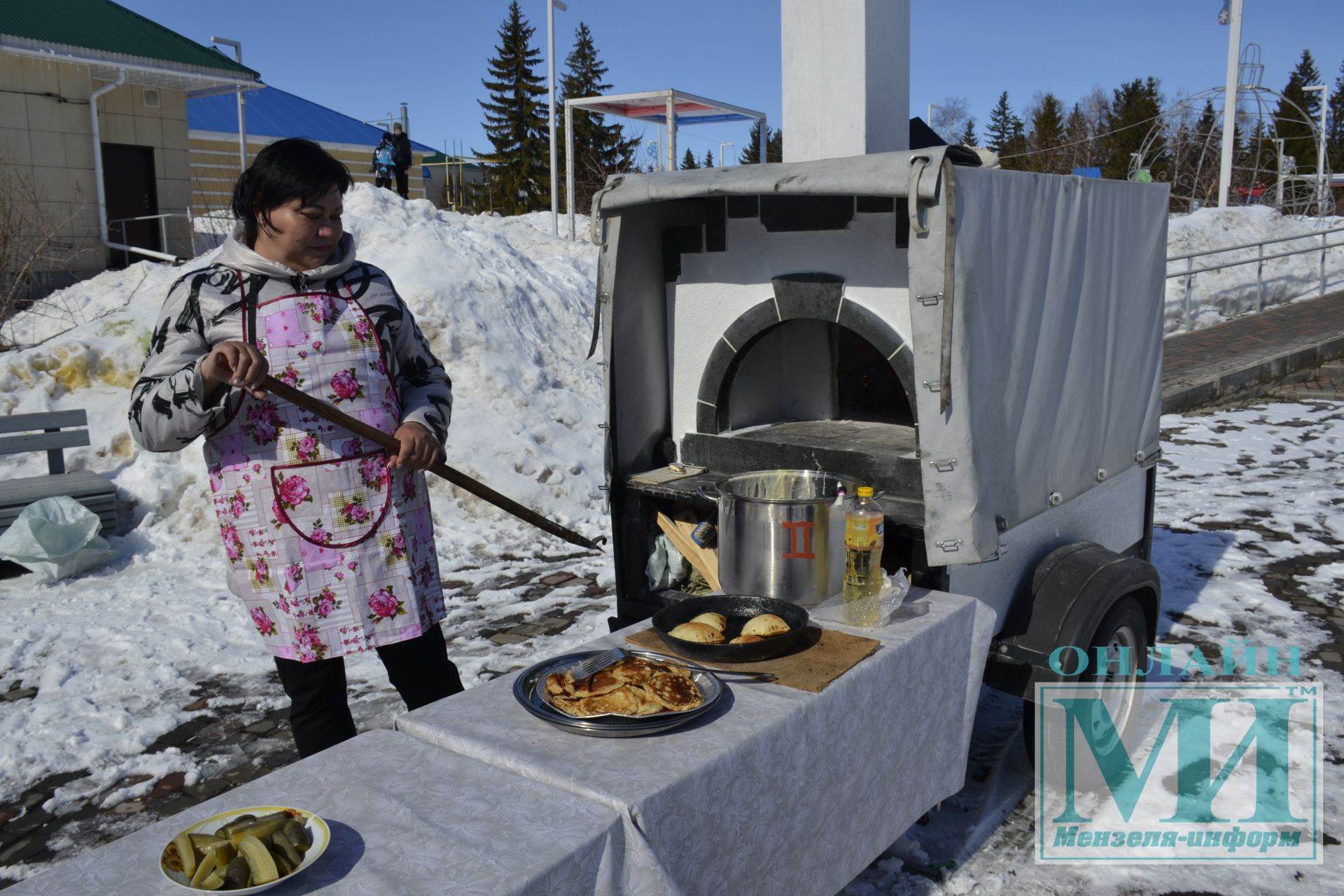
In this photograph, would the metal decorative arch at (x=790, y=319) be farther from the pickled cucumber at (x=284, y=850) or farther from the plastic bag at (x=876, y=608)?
the pickled cucumber at (x=284, y=850)

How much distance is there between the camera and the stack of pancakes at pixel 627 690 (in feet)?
7.44

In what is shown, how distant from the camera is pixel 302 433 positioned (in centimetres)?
278

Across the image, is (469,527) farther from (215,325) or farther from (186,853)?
(186,853)

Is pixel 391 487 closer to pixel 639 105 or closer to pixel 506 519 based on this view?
pixel 506 519

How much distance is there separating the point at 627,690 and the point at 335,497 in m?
1.04

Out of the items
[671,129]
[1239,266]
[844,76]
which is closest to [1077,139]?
[1239,266]

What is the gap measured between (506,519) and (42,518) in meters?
2.90

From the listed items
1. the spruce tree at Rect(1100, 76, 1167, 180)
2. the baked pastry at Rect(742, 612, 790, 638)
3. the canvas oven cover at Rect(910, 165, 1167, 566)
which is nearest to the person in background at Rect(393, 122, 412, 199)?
the canvas oven cover at Rect(910, 165, 1167, 566)

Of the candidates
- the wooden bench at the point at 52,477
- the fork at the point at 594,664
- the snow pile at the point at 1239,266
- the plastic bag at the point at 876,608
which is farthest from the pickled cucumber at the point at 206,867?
the snow pile at the point at 1239,266

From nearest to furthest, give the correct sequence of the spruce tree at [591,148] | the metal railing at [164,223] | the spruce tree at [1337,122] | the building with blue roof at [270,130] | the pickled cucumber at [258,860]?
the pickled cucumber at [258,860] → the metal railing at [164,223] → the building with blue roof at [270,130] → the spruce tree at [591,148] → the spruce tree at [1337,122]

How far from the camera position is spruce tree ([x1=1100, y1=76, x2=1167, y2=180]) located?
140ft

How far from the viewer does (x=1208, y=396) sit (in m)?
12.1

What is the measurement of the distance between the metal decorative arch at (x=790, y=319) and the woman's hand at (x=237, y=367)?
2.21m

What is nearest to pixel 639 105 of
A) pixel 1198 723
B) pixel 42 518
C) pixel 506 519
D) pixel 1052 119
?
pixel 506 519
